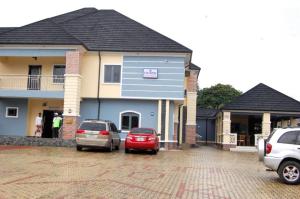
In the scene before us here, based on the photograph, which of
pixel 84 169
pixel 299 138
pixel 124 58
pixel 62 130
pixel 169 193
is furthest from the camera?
pixel 124 58

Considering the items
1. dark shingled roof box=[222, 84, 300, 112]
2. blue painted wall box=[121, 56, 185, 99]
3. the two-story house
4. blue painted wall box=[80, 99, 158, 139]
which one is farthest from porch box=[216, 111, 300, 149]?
blue painted wall box=[80, 99, 158, 139]

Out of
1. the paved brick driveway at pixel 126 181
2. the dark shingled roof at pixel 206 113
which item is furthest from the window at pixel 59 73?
the dark shingled roof at pixel 206 113

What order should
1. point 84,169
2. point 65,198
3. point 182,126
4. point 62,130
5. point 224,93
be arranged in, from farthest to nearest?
1. point 224,93
2. point 182,126
3. point 62,130
4. point 84,169
5. point 65,198

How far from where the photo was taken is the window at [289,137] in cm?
1373

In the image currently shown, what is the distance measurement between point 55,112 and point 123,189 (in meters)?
21.2

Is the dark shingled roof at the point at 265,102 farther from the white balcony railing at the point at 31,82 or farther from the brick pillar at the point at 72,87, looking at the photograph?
the white balcony railing at the point at 31,82

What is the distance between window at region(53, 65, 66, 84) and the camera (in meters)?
30.5

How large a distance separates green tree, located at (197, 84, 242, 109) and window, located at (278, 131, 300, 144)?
63054mm

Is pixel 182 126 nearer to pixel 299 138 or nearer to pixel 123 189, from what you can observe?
pixel 299 138

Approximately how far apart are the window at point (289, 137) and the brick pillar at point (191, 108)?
21.9 m

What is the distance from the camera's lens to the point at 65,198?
991cm

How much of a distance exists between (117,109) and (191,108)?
26.5 ft

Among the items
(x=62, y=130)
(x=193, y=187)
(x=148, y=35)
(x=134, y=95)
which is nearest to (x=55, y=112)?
(x=62, y=130)

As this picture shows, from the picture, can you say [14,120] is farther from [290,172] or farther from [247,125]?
[290,172]
